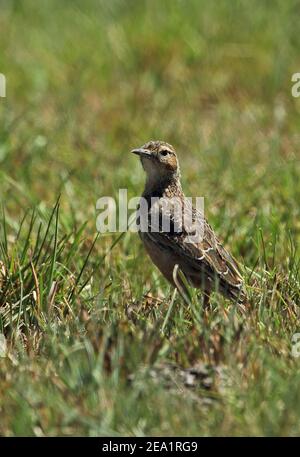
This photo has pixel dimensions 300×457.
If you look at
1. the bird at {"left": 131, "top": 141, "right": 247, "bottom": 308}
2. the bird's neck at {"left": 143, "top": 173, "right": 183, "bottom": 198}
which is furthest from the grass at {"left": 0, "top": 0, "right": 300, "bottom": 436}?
the bird's neck at {"left": 143, "top": 173, "right": 183, "bottom": 198}

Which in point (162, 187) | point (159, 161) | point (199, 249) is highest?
point (159, 161)

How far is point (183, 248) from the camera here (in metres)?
5.86

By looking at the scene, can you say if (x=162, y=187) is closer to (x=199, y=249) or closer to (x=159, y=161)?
(x=159, y=161)

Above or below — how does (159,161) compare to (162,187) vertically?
above

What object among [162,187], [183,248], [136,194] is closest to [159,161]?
[162,187]

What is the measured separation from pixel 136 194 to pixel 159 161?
1026mm

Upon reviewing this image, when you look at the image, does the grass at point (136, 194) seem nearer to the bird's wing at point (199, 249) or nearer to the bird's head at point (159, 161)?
the bird's wing at point (199, 249)

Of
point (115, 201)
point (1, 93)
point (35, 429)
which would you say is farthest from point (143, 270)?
point (1, 93)

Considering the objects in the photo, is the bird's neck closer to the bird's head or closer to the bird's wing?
the bird's head

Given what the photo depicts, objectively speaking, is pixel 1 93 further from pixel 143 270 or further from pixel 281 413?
pixel 281 413

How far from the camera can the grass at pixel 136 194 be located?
Answer: 4164mm

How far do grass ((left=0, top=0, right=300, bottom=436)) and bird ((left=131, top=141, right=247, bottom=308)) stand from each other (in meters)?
0.14

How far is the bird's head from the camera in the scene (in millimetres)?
6336

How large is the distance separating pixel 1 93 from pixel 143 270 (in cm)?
328
